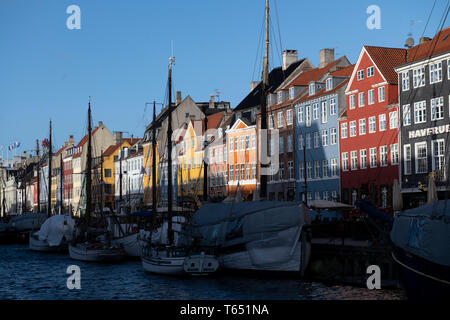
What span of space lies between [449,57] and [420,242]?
1387 inches

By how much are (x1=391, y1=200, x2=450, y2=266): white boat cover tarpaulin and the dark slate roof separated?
6037cm

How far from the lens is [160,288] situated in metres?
35.8

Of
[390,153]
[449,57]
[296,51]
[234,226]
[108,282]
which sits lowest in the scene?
[108,282]

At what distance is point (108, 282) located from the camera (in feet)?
129

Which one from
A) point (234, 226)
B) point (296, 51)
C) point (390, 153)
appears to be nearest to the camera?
point (234, 226)

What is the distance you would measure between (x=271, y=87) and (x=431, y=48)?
32.1m

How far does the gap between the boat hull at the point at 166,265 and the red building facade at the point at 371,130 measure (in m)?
24.0

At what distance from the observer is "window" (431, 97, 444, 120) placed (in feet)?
182

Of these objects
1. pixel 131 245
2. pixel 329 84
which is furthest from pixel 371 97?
pixel 131 245

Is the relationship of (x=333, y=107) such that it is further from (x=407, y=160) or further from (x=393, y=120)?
(x=407, y=160)

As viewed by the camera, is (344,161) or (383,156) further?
(344,161)

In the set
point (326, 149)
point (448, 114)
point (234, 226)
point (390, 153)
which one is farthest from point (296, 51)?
point (234, 226)

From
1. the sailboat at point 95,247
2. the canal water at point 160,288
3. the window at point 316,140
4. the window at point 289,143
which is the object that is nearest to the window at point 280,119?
the window at point 289,143
